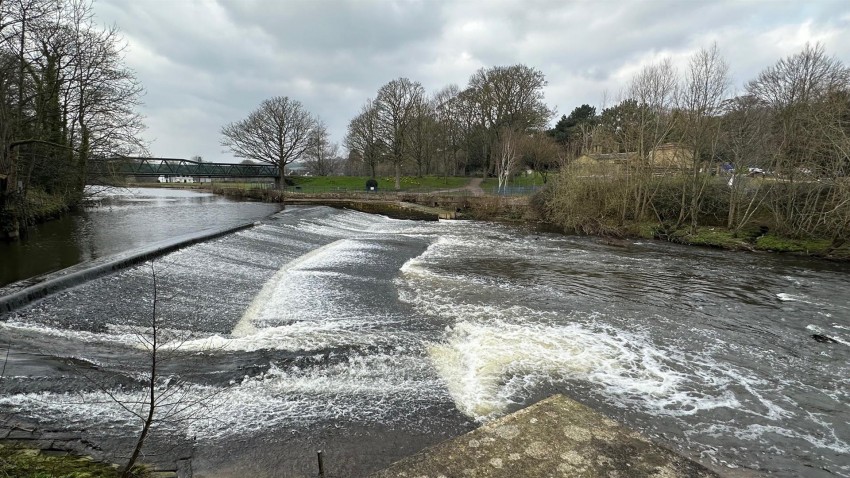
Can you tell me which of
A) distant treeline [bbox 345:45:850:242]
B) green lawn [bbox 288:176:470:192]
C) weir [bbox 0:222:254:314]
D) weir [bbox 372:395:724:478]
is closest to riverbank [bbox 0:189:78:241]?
weir [bbox 0:222:254:314]

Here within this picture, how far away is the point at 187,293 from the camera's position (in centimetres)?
839

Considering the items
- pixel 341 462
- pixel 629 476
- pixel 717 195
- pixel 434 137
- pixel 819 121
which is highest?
pixel 434 137

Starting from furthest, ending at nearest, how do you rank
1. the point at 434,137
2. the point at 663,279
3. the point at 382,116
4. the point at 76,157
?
the point at 434,137, the point at 382,116, the point at 76,157, the point at 663,279

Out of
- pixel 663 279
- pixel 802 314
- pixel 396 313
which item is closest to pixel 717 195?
pixel 663 279

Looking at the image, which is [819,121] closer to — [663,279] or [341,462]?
[663,279]

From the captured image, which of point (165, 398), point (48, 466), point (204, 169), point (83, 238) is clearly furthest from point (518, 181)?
point (48, 466)

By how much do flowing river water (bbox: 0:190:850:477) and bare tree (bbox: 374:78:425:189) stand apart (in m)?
40.3

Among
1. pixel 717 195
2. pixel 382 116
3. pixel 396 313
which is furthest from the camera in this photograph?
pixel 382 116

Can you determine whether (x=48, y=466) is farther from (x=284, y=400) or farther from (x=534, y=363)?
(x=534, y=363)

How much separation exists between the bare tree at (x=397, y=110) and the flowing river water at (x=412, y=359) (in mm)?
40302

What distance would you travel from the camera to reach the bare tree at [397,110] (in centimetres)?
5012

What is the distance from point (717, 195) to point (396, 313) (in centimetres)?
2234

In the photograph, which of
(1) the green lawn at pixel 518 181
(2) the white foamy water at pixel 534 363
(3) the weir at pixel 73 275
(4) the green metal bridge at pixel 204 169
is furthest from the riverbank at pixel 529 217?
→ (3) the weir at pixel 73 275

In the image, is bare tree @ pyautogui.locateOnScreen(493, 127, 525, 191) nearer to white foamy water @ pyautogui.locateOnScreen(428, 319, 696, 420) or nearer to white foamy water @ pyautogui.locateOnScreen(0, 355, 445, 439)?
white foamy water @ pyautogui.locateOnScreen(428, 319, 696, 420)
